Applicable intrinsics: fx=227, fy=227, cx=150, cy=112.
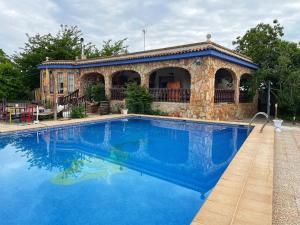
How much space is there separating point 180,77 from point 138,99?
4.88 m

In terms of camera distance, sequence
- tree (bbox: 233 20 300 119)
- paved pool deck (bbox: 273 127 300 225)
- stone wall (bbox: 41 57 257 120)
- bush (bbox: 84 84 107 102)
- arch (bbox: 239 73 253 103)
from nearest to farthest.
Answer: paved pool deck (bbox: 273 127 300 225)
stone wall (bbox: 41 57 257 120)
tree (bbox: 233 20 300 119)
arch (bbox: 239 73 253 103)
bush (bbox: 84 84 107 102)

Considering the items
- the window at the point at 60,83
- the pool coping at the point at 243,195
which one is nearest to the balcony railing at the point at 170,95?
the window at the point at 60,83

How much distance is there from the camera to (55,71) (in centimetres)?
1903

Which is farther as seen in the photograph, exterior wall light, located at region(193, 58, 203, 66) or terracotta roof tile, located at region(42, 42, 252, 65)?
exterior wall light, located at region(193, 58, 203, 66)

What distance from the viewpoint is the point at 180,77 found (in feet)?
59.5

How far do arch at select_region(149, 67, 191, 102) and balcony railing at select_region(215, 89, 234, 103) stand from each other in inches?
72.2

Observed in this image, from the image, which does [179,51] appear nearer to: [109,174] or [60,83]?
[109,174]

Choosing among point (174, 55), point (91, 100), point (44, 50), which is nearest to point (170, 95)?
point (174, 55)

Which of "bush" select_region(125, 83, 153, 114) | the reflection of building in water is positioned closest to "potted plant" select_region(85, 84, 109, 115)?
"bush" select_region(125, 83, 153, 114)

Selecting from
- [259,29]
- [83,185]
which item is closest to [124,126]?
[83,185]

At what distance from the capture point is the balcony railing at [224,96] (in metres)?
14.4

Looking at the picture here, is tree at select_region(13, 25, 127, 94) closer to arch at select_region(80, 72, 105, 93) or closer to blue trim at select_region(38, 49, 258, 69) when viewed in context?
blue trim at select_region(38, 49, 258, 69)

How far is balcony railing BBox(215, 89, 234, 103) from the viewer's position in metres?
14.4

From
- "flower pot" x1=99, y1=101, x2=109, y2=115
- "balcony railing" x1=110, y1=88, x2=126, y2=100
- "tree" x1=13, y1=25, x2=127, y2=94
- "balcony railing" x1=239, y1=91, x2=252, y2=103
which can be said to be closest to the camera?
"flower pot" x1=99, y1=101, x2=109, y2=115
